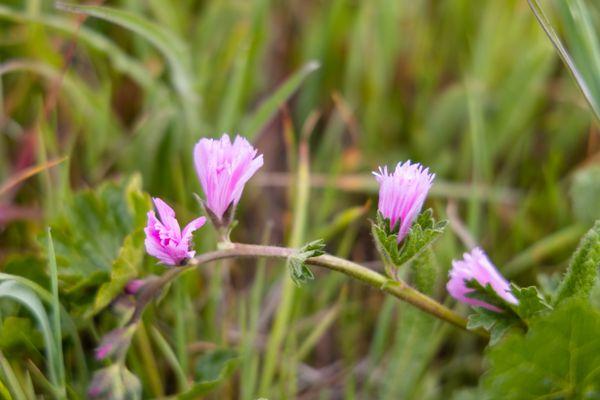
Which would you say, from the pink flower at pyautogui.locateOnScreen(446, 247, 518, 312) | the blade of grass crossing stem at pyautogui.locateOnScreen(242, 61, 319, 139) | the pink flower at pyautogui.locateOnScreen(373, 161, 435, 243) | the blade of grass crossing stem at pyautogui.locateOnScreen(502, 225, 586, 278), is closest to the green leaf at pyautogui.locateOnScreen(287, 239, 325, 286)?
the pink flower at pyautogui.locateOnScreen(373, 161, 435, 243)

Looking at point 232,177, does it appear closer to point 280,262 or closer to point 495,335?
point 495,335

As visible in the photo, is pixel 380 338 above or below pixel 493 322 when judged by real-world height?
above

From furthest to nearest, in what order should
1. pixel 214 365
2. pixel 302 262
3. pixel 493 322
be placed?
1. pixel 214 365
2. pixel 493 322
3. pixel 302 262

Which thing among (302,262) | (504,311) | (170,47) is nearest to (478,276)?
(504,311)

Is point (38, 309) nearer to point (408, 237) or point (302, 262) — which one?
point (302, 262)

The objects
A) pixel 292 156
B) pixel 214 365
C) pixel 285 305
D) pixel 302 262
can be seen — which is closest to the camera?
pixel 302 262

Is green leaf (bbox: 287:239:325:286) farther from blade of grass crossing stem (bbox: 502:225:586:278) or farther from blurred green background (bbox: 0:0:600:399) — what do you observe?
blade of grass crossing stem (bbox: 502:225:586:278)
